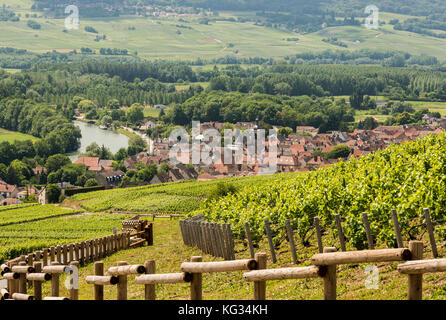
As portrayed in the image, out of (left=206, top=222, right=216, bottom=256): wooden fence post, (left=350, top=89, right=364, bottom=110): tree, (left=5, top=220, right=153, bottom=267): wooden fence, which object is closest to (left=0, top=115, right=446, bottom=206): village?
(left=350, top=89, right=364, bottom=110): tree

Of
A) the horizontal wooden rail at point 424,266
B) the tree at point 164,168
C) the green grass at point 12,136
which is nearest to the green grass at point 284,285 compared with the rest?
the horizontal wooden rail at point 424,266

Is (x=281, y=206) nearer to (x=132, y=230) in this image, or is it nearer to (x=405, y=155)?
(x=405, y=155)

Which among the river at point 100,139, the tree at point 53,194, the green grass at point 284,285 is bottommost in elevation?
the river at point 100,139

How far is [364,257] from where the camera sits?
7.38 meters

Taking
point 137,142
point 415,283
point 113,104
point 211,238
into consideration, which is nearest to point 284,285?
point 415,283

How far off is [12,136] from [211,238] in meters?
124

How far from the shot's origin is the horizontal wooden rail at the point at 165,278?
8562mm

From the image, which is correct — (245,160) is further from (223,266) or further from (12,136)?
(223,266)

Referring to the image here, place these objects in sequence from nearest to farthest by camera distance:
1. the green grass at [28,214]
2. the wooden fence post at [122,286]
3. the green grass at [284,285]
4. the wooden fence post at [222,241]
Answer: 1. the wooden fence post at [122,286]
2. the green grass at [284,285]
3. the wooden fence post at [222,241]
4. the green grass at [28,214]

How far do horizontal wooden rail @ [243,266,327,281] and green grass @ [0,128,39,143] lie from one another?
5087 inches

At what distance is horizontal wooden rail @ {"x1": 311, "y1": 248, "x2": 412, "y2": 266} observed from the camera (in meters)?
7.18

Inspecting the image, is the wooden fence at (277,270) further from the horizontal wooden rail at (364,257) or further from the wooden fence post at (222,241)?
the wooden fence post at (222,241)

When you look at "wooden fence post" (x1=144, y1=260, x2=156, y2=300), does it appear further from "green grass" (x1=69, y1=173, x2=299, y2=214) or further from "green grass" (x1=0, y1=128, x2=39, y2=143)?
"green grass" (x1=0, y1=128, x2=39, y2=143)

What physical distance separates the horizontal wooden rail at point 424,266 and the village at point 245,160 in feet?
238
